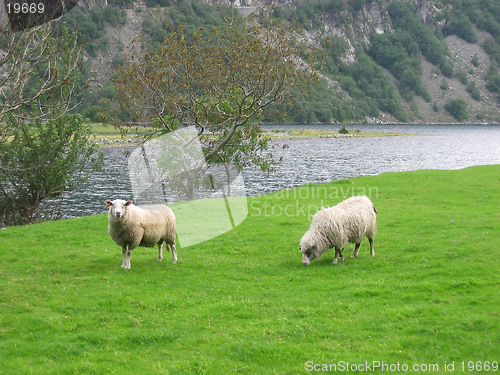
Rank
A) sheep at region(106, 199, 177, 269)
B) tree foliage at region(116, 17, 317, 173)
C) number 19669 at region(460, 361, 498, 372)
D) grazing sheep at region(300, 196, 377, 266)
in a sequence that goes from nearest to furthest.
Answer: number 19669 at region(460, 361, 498, 372), sheep at region(106, 199, 177, 269), grazing sheep at region(300, 196, 377, 266), tree foliage at region(116, 17, 317, 173)

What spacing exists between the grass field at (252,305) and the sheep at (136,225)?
873 millimetres

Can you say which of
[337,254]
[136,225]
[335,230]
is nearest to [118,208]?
[136,225]

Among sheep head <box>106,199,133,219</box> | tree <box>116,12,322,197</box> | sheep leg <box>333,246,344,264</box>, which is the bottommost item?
sheep leg <box>333,246,344,264</box>

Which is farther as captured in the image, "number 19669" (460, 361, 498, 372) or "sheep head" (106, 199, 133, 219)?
"sheep head" (106, 199, 133, 219)

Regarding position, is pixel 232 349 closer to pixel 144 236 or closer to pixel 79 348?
pixel 79 348

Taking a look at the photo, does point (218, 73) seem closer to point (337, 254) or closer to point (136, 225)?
point (136, 225)

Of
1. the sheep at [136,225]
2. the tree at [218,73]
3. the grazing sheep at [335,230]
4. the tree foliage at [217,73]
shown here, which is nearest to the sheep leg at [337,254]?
the grazing sheep at [335,230]

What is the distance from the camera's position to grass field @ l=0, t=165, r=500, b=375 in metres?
9.23

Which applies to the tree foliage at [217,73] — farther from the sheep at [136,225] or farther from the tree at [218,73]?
the sheep at [136,225]

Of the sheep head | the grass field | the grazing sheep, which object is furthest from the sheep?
the grazing sheep

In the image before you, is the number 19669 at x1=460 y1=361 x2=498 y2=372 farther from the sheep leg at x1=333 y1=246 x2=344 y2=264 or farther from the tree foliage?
the tree foliage

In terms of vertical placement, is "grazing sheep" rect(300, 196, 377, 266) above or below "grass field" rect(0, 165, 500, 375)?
above

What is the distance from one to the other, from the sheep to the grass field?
0.87 meters

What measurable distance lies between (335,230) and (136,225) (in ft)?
21.2
